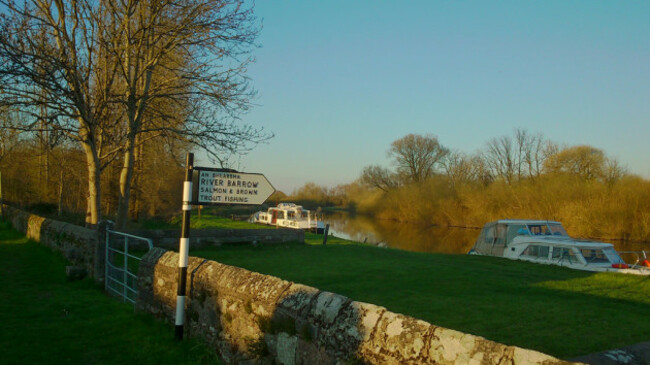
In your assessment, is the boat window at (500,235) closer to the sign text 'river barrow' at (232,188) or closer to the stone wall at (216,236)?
the stone wall at (216,236)

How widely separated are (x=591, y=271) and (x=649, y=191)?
80.3 feet

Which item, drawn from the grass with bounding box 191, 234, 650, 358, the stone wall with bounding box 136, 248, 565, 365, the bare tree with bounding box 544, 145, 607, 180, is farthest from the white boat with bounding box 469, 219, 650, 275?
the bare tree with bounding box 544, 145, 607, 180

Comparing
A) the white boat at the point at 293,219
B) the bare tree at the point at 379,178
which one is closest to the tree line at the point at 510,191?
the bare tree at the point at 379,178

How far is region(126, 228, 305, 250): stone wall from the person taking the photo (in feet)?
54.3

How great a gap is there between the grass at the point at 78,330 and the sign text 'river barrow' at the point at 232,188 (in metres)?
1.69

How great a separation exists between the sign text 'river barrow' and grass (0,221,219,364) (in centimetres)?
169

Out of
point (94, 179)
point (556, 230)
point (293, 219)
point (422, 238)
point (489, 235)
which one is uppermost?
point (94, 179)

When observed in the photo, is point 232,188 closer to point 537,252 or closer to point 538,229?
point 537,252

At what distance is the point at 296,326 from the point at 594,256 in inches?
651

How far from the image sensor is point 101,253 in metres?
9.90

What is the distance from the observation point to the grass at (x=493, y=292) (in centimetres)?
735

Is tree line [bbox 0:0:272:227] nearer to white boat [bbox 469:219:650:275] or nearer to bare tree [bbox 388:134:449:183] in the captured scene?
white boat [bbox 469:219:650:275]

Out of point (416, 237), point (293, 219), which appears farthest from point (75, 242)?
point (416, 237)

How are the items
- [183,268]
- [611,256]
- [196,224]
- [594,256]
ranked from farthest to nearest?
[196,224], [594,256], [611,256], [183,268]
